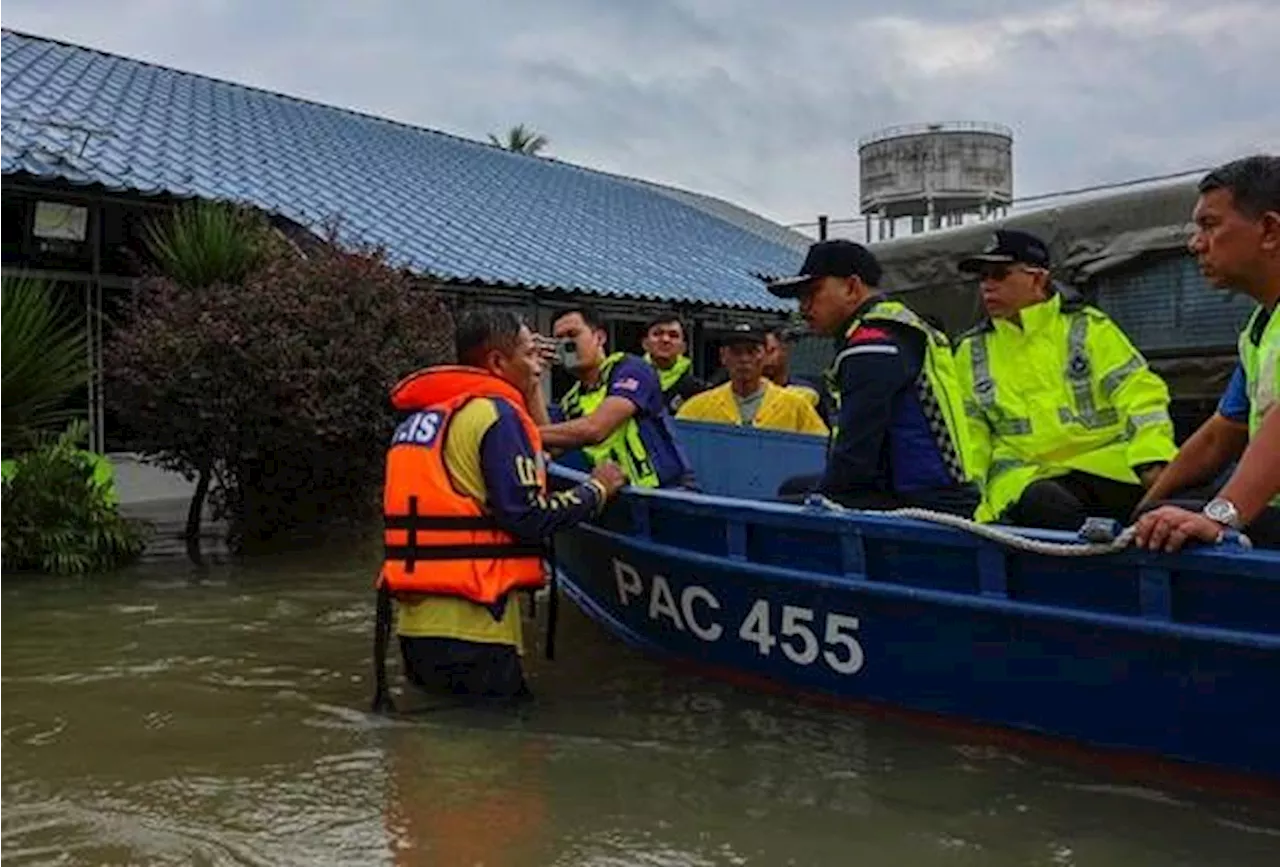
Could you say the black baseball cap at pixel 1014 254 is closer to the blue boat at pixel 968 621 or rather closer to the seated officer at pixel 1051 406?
the seated officer at pixel 1051 406

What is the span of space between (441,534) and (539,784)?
3.31ft

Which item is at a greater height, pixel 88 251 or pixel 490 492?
pixel 88 251

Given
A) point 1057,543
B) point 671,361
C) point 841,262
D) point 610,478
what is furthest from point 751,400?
point 1057,543

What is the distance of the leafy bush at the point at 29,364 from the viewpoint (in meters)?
8.63

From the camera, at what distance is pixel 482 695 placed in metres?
5.11

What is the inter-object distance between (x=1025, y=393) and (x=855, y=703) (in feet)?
4.17

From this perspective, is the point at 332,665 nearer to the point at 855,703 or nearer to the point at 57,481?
the point at 855,703

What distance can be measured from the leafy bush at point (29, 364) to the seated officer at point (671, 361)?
3793 mm

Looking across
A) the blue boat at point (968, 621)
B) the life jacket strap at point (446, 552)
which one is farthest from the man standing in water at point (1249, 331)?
the life jacket strap at point (446, 552)

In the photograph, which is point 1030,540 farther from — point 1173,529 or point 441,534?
point 441,534

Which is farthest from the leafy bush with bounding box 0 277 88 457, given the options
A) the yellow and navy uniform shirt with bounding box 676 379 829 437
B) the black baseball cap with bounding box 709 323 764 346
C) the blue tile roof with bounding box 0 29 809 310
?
the black baseball cap with bounding box 709 323 764 346

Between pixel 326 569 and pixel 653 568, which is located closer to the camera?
pixel 653 568

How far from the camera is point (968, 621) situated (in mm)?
4441

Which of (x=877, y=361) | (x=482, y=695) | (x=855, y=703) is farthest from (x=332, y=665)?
(x=877, y=361)
